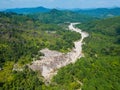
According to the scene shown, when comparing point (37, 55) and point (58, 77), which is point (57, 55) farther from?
point (58, 77)

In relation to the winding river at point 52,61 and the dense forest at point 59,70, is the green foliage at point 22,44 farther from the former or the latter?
the winding river at point 52,61

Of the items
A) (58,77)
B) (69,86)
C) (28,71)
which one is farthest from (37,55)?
(69,86)

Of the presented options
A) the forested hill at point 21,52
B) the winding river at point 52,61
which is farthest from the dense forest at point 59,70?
the winding river at point 52,61

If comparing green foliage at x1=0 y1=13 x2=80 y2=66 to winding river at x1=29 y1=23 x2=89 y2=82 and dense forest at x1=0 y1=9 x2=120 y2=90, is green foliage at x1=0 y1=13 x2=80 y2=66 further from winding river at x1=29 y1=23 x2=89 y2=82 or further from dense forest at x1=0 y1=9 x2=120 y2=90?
winding river at x1=29 y1=23 x2=89 y2=82

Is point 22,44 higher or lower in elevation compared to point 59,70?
lower

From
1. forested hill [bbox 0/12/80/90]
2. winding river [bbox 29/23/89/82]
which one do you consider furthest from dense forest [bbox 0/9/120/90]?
winding river [bbox 29/23/89/82]

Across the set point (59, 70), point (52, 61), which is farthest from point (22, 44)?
point (59, 70)

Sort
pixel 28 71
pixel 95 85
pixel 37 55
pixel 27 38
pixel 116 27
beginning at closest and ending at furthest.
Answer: pixel 95 85, pixel 28 71, pixel 37 55, pixel 27 38, pixel 116 27

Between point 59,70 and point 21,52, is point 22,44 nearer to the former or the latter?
point 21,52

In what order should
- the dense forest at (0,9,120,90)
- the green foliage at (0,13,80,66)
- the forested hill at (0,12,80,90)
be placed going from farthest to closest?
the green foliage at (0,13,80,66) → the forested hill at (0,12,80,90) → the dense forest at (0,9,120,90)

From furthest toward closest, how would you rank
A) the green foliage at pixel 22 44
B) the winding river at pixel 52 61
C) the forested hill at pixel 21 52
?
the green foliage at pixel 22 44, the winding river at pixel 52 61, the forested hill at pixel 21 52

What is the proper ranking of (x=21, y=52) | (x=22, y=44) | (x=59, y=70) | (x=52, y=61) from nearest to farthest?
(x=59, y=70) → (x=52, y=61) → (x=21, y=52) → (x=22, y=44)
